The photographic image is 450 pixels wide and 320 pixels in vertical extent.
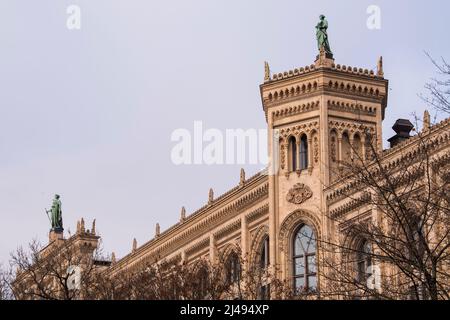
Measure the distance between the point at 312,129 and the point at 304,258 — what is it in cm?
627

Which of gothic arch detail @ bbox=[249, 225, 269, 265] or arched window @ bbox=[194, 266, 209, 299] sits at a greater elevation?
gothic arch detail @ bbox=[249, 225, 269, 265]

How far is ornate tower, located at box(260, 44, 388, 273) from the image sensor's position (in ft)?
167

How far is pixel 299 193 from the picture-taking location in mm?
51250

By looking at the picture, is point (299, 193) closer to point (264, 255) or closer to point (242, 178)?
point (264, 255)

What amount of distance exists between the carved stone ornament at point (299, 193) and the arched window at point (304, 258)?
1.28m

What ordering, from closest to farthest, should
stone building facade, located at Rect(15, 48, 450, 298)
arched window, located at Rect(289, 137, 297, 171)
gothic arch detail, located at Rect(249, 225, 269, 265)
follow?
1. stone building facade, located at Rect(15, 48, 450, 298)
2. arched window, located at Rect(289, 137, 297, 171)
3. gothic arch detail, located at Rect(249, 225, 269, 265)

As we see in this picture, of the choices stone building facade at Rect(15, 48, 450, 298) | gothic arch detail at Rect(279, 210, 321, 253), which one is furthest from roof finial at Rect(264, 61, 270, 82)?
gothic arch detail at Rect(279, 210, 321, 253)

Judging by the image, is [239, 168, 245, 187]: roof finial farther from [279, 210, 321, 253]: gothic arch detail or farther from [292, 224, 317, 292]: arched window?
[292, 224, 317, 292]: arched window

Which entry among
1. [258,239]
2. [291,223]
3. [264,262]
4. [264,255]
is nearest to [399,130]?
[291,223]

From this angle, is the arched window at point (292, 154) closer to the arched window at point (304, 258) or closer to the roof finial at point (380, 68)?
the arched window at point (304, 258)

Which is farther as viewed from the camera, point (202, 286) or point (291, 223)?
point (291, 223)

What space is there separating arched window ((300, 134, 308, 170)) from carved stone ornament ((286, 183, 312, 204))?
959mm
